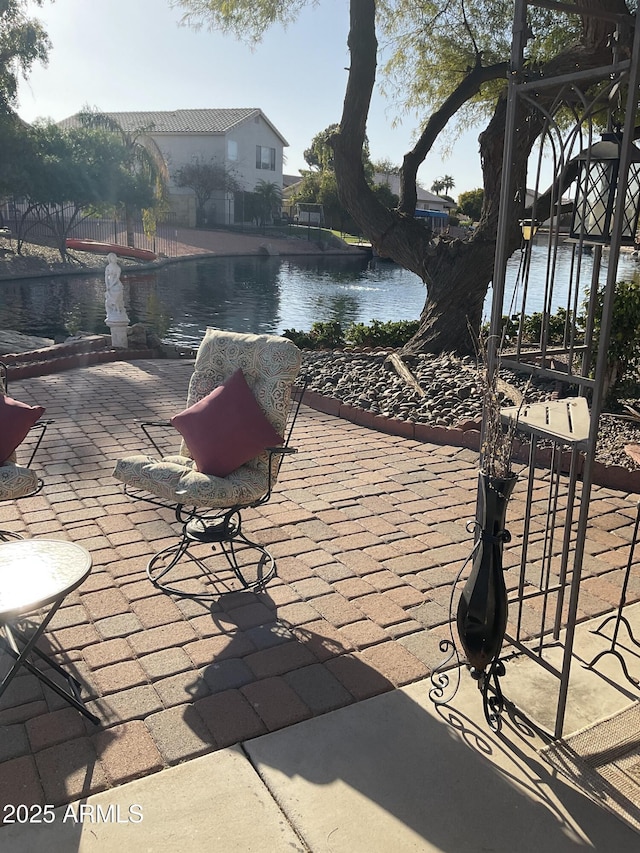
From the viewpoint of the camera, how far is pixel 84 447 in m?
5.54

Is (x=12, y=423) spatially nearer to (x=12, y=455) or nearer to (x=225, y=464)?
(x=12, y=455)

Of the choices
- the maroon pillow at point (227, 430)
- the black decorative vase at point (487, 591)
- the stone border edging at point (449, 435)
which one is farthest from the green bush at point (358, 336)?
the black decorative vase at point (487, 591)

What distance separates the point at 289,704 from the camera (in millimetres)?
2637

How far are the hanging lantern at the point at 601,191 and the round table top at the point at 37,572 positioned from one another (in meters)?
2.12

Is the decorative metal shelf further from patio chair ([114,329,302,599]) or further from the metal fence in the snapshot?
the metal fence

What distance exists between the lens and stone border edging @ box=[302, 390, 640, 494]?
16.0 ft

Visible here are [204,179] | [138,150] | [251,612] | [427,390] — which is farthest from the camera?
[204,179]

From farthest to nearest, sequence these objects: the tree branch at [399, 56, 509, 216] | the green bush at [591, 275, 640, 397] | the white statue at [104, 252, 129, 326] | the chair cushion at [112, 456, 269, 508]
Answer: the tree branch at [399, 56, 509, 216] → the white statue at [104, 252, 129, 326] → the green bush at [591, 275, 640, 397] → the chair cushion at [112, 456, 269, 508]

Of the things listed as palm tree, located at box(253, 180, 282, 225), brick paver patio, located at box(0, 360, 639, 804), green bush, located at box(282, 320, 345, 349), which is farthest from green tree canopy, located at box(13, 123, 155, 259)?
brick paver patio, located at box(0, 360, 639, 804)

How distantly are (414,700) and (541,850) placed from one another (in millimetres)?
731

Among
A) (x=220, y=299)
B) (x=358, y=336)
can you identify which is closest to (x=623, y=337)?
(x=358, y=336)

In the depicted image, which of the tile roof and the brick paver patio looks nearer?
the brick paver patio

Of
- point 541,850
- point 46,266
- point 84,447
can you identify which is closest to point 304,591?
point 541,850

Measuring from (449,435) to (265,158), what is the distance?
44.2 m
